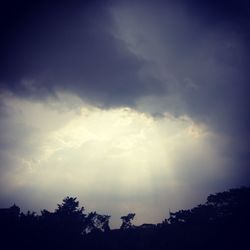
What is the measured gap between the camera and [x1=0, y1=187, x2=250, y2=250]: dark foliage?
136 ft

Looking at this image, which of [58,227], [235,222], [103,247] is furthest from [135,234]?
[235,222]

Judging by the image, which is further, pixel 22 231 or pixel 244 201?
pixel 244 201

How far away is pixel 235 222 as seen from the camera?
43.2 meters

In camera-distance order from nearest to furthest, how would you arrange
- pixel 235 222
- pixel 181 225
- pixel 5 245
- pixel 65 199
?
pixel 5 245
pixel 235 222
pixel 181 225
pixel 65 199

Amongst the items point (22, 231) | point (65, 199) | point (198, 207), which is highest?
point (65, 199)

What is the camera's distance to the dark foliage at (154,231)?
41.5m

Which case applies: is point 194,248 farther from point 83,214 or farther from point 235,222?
point 83,214

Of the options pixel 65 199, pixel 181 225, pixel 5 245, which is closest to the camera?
pixel 5 245

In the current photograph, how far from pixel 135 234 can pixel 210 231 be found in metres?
11.8

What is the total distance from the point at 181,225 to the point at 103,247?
12822 millimetres

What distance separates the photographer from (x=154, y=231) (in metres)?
46.0

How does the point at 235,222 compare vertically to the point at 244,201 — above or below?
below

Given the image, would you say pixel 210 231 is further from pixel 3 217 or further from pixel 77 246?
pixel 3 217

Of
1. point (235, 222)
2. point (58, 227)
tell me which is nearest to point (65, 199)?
point (58, 227)
